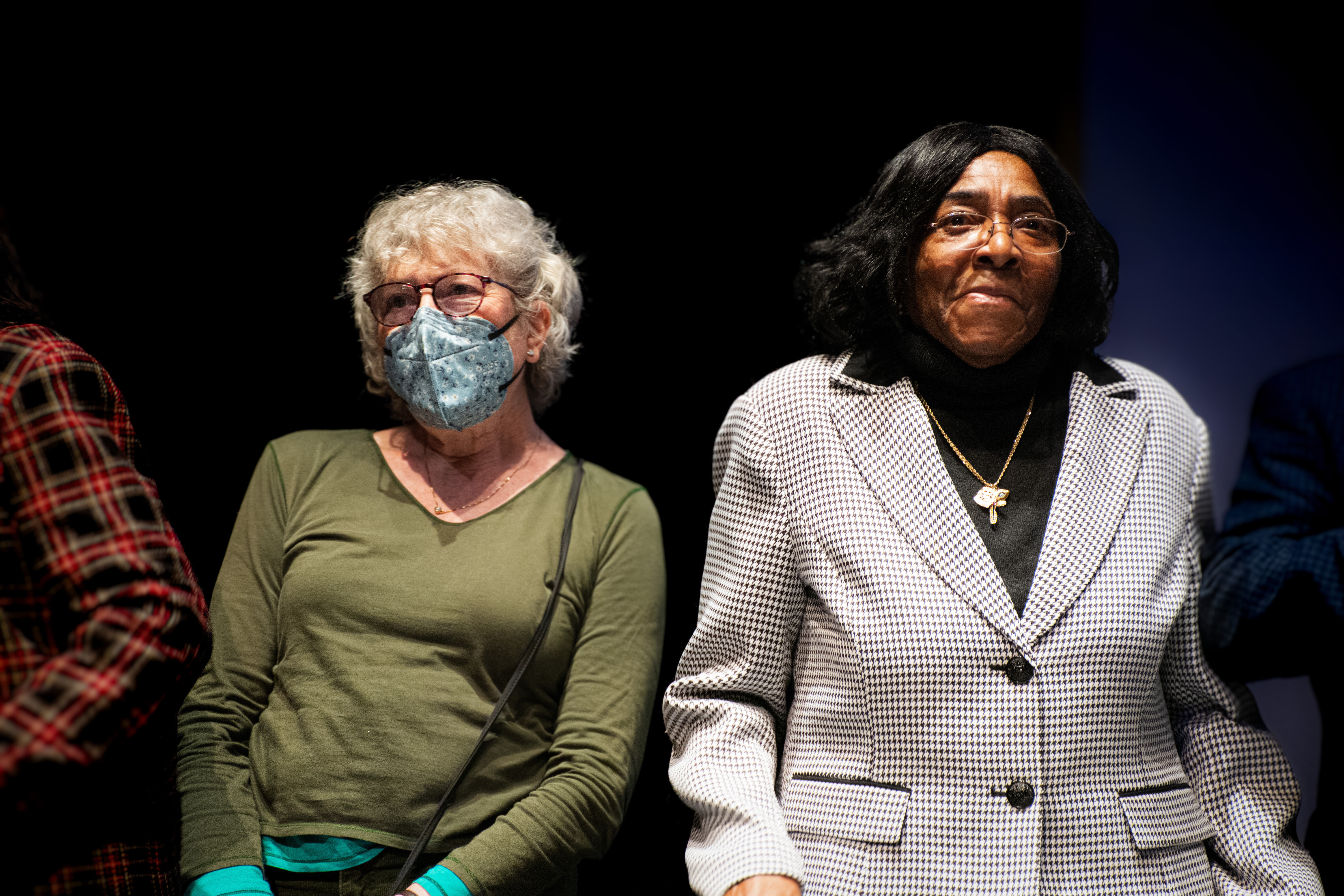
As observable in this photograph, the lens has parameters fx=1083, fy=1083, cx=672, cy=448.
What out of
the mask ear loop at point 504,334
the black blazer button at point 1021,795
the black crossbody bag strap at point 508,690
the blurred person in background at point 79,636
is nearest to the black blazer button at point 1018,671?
the black blazer button at point 1021,795

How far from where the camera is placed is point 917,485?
75.4 inches

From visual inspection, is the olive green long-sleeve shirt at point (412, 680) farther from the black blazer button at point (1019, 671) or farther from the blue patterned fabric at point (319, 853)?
the black blazer button at point (1019, 671)

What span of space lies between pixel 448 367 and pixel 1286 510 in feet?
5.53

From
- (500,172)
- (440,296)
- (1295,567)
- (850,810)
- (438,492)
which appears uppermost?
(500,172)

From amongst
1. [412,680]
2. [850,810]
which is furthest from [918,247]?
[412,680]

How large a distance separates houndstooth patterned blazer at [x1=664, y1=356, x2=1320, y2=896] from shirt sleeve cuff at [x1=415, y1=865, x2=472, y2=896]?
0.41 metres

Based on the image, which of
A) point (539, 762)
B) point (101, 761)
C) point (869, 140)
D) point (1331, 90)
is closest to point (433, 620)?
point (539, 762)

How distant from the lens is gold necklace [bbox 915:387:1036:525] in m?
1.92

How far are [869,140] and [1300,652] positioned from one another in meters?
1.54

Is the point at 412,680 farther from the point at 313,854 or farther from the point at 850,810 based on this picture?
the point at 850,810

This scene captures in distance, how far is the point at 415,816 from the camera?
6.53 feet

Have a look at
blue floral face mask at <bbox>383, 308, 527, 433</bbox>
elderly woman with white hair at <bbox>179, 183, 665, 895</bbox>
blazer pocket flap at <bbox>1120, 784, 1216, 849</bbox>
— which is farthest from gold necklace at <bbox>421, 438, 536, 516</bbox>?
blazer pocket flap at <bbox>1120, 784, 1216, 849</bbox>

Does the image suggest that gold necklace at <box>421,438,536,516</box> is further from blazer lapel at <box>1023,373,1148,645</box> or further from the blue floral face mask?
blazer lapel at <box>1023,373,1148,645</box>

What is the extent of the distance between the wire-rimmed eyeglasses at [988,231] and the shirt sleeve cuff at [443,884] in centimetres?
145
